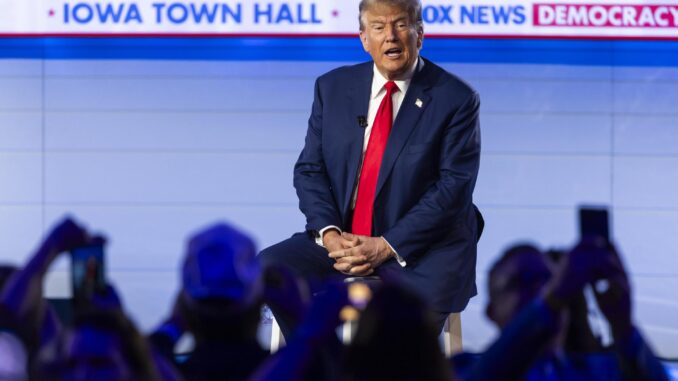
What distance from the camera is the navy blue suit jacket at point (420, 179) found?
359 cm

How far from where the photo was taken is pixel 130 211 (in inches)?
223

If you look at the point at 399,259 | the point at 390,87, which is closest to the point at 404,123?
the point at 390,87

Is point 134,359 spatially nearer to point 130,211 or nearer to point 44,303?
point 44,303

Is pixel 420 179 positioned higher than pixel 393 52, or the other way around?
pixel 393 52

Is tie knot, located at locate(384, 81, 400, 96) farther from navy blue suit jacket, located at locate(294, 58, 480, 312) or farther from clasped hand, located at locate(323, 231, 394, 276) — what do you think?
clasped hand, located at locate(323, 231, 394, 276)

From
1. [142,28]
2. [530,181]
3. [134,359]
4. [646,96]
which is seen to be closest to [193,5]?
[142,28]

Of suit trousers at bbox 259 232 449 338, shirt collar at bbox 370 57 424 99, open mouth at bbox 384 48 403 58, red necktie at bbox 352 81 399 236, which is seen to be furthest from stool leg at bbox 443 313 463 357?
open mouth at bbox 384 48 403 58

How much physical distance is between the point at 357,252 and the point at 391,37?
687mm

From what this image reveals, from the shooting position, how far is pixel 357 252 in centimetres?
352

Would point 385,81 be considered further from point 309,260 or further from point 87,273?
point 87,273

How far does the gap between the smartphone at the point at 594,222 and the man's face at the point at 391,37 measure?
2.19 metres

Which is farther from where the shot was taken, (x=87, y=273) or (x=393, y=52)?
(x=393, y=52)

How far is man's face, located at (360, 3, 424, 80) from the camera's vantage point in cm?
365

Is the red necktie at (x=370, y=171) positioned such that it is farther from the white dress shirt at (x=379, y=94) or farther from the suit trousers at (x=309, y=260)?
the suit trousers at (x=309, y=260)
